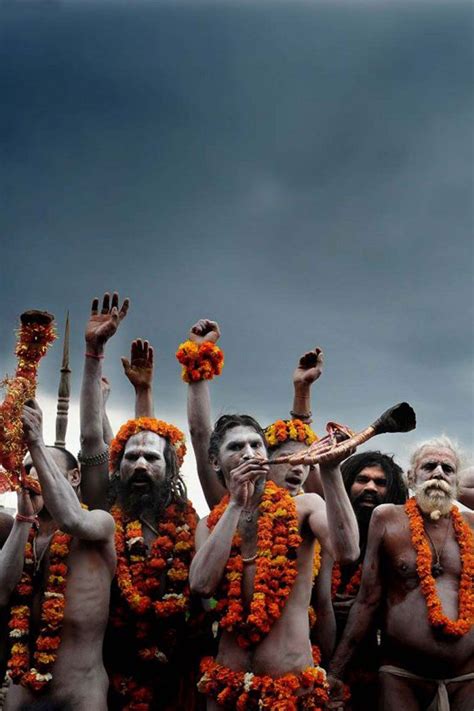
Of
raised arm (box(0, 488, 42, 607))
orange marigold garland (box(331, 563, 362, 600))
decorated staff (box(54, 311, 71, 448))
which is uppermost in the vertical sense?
decorated staff (box(54, 311, 71, 448))

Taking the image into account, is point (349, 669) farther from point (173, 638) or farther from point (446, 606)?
point (173, 638)

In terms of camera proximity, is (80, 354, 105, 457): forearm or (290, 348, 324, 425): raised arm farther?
(290, 348, 324, 425): raised arm

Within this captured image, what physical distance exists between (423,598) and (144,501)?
79.3 inches

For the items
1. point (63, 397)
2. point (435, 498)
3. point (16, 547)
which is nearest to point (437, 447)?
point (435, 498)

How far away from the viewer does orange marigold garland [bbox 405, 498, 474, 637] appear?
4465mm

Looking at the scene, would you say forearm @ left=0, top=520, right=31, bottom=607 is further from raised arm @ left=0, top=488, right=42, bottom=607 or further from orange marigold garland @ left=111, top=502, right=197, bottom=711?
orange marigold garland @ left=111, top=502, right=197, bottom=711

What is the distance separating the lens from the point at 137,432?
550cm

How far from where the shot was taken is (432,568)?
469 cm

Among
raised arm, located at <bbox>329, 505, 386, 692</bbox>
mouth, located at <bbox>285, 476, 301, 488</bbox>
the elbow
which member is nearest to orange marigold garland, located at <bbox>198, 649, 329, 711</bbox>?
the elbow

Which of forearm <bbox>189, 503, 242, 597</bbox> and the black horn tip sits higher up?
the black horn tip

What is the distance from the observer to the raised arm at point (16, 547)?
4.27m

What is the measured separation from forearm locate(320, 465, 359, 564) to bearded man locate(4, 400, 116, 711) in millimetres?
1385

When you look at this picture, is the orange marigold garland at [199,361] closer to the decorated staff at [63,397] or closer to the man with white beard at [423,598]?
the man with white beard at [423,598]

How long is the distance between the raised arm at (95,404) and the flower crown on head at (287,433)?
1.28 m
